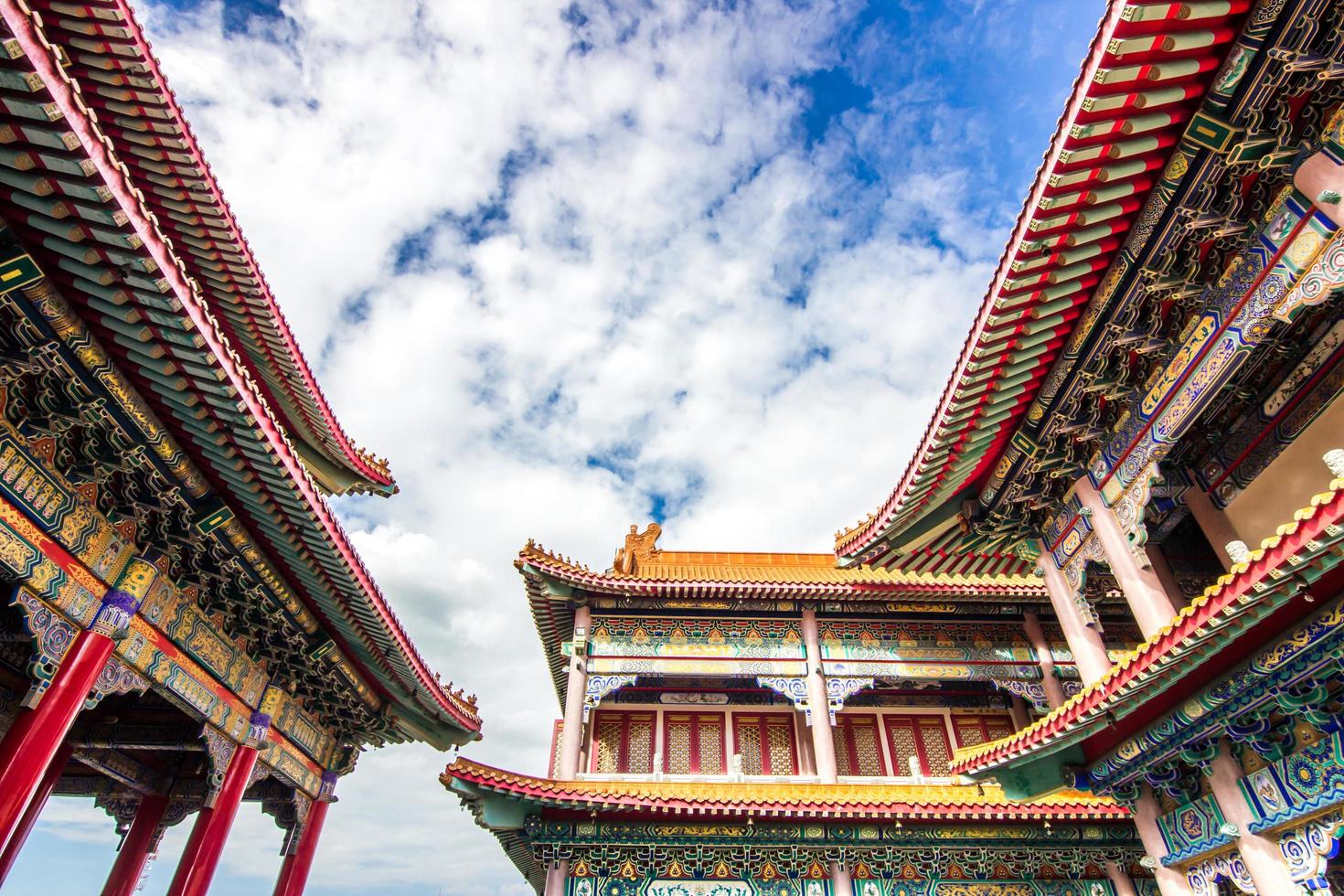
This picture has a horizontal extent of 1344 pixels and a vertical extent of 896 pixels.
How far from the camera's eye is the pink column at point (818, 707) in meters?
11.3

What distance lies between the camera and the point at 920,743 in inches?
514

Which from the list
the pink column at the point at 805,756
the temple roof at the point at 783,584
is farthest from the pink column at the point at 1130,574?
the pink column at the point at 805,756

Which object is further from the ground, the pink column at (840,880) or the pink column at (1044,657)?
the pink column at (1044,657)

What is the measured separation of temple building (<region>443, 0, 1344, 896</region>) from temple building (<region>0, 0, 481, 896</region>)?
3.18 m

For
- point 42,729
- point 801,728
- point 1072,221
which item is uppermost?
point 1072,221

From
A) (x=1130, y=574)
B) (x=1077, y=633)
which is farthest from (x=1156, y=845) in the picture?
(x=1130, y=574)

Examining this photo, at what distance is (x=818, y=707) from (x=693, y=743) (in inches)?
94.6

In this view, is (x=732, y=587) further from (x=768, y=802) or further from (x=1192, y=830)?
(x=1192, y=830)

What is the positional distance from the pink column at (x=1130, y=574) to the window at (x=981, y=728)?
6507 millimetres

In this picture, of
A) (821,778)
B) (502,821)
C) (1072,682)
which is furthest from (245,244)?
(1072,682)

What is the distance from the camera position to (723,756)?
41.3 feet

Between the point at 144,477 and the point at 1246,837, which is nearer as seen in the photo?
the point at 1246,837

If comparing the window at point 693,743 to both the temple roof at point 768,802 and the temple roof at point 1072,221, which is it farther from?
the temple roof at point 1072,221

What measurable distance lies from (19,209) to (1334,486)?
8.25 m
